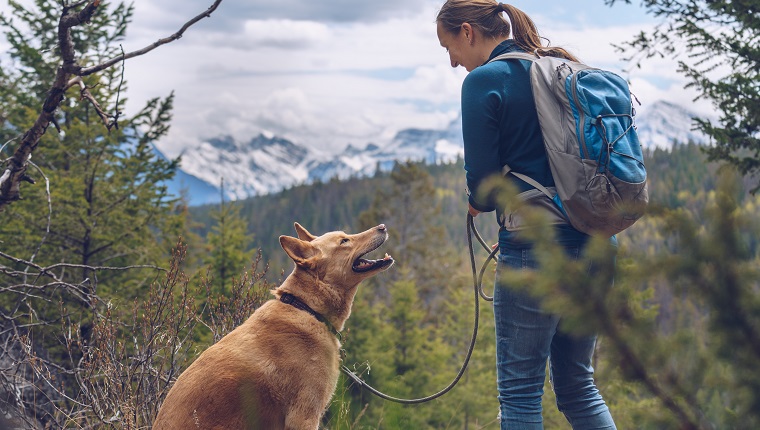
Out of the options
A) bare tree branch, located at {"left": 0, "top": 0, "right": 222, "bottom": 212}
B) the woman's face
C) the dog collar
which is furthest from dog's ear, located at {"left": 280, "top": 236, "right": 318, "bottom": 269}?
the woman's face

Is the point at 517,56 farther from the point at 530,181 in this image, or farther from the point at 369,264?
the point at 369,264

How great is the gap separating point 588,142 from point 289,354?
1774 mm

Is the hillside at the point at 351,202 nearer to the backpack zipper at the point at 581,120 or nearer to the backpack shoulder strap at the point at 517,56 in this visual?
the backpack shoulder strap at the point at 517,56

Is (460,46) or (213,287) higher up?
(460,46)

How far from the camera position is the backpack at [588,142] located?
2.62 meters

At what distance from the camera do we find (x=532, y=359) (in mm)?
2871

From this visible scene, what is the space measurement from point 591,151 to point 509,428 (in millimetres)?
1240

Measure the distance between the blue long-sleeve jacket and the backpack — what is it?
68 mm

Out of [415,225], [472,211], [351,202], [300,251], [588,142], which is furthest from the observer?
[351,202]

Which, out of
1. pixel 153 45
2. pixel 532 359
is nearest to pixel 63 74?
pixel 153 45

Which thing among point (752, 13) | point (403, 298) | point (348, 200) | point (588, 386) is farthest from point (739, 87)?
point (348, 200)

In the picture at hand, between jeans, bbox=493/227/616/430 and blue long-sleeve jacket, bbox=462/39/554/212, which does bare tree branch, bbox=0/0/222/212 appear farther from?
jeans, bbox=493/227/616/430

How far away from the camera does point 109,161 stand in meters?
15.7

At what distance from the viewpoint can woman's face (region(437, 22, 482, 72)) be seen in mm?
3125
